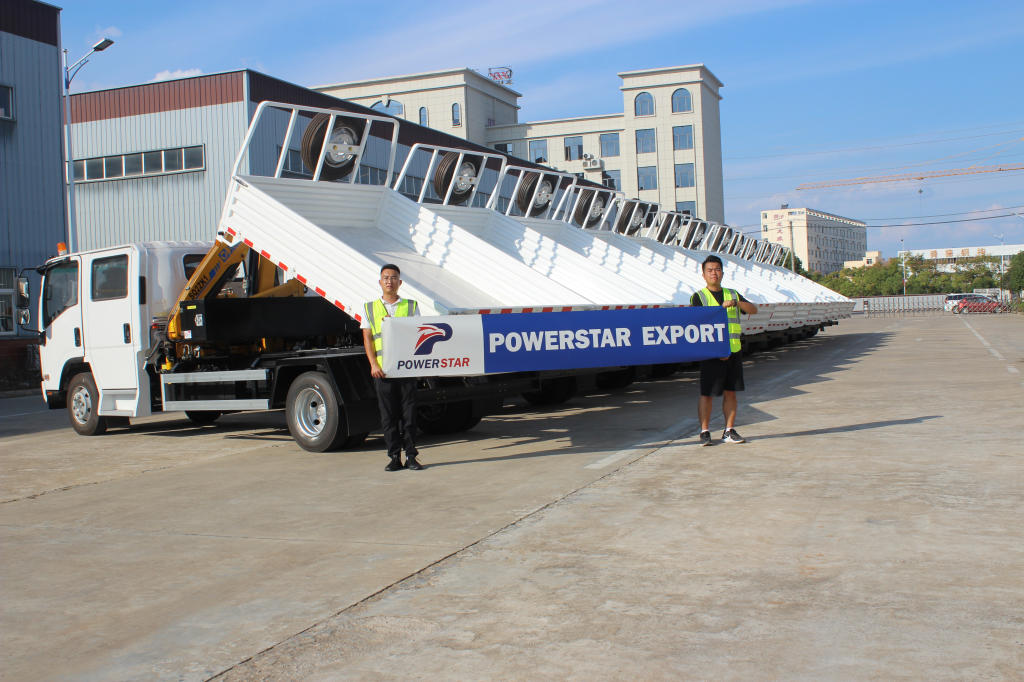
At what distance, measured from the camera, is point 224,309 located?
10828mm

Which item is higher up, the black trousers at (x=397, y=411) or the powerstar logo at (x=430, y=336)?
the powerstar logo at (x=430, y=336)

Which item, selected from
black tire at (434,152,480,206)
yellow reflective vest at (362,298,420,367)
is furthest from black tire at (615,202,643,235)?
yellow reflective vest at (362,298,420,367)

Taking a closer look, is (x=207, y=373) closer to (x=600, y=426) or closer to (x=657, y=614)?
(x=600, y=426)

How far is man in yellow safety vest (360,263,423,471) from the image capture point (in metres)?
8.08

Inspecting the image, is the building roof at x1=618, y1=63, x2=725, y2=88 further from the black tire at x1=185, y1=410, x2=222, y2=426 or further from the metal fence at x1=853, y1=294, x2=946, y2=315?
the black tire at x1=185, y1=410, x2=222, y2=426

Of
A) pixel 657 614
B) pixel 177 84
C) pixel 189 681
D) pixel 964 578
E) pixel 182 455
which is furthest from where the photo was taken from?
pixel 177 84

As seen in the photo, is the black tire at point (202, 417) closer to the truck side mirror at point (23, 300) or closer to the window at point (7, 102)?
the truck side mirror at point (23, 300)

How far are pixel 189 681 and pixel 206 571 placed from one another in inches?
63.6

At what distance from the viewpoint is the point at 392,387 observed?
8.13 meters

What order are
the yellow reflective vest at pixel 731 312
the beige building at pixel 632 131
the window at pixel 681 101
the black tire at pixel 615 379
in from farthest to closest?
the window at pixel 681 101
the beige building at pixel 632 131
the black tire at pixel 615 379
the yellow reflective vest at pixel 731 312

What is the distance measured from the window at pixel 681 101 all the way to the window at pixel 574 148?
834 cm

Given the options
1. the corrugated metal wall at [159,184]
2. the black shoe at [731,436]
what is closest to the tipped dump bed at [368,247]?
the black shoe at [731,436]

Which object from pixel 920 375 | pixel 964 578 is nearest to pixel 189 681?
pixel 964 578

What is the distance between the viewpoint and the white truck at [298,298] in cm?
906
